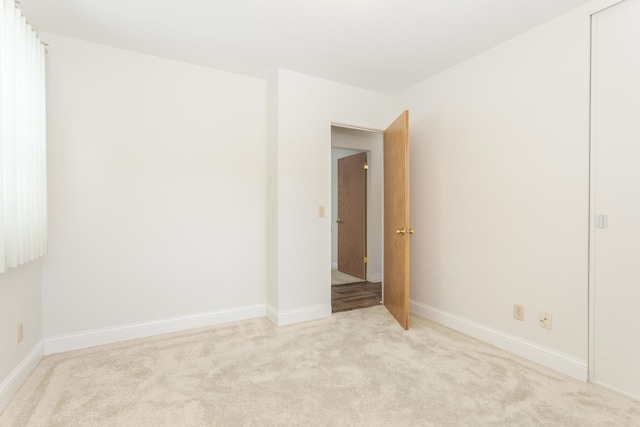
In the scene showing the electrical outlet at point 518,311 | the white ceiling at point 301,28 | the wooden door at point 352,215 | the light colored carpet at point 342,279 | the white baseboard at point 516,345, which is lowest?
the light colored carpet at point 342,279

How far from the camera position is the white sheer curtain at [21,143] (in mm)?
1690

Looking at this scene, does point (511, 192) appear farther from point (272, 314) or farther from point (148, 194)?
point (148, 194)

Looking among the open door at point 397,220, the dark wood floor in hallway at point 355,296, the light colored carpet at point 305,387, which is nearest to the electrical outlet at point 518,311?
the light colored carpet at point 305,387

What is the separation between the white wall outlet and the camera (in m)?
2.25

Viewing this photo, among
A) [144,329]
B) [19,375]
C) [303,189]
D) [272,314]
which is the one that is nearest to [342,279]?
[272,314]

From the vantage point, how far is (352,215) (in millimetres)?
5391

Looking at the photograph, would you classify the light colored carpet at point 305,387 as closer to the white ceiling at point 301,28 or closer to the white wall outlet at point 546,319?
the white wall outlet at point 546,319

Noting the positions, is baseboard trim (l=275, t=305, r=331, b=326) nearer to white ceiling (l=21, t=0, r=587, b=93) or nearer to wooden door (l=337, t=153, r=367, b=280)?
wooden door (l=337, t=153, r=367, b=280)

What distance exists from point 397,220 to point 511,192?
3.35 feet

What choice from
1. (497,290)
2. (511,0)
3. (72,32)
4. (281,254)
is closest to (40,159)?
(72,32)

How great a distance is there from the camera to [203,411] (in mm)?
1730

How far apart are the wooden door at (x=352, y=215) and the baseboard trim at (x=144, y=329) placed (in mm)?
2297

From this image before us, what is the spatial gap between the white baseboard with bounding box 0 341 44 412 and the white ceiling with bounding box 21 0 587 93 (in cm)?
234

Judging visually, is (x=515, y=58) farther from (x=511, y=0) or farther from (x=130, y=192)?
(x=130, y=192)
